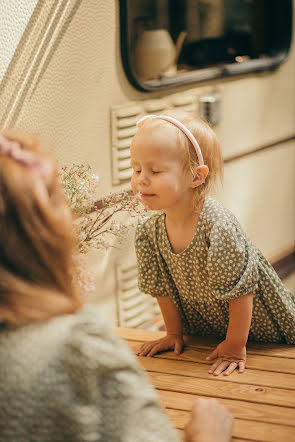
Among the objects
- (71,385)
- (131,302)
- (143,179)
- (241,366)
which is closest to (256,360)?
(241,366)

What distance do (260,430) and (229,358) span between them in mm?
402

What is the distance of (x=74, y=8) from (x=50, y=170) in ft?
4.77

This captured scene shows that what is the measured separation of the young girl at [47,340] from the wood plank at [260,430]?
54cm

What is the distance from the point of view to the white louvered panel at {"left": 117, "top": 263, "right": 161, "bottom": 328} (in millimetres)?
2781

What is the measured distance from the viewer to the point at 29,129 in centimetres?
220

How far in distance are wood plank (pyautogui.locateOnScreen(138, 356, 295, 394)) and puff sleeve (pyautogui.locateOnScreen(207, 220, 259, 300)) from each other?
251 mm

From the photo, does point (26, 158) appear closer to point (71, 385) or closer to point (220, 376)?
point (71, 385)

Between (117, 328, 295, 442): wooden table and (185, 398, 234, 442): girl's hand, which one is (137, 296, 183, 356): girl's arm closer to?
(117, 328, 295, 442): wooden table

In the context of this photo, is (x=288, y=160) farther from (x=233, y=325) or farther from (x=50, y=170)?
(x=50, y=170)

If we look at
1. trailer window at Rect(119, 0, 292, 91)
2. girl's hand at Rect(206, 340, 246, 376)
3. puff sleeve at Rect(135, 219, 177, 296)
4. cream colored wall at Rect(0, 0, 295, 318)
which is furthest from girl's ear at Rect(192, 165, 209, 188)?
trailer window at Rect(119, 0, 292, 91)

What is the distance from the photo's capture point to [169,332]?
212 cm

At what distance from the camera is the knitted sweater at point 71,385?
38.6 inches

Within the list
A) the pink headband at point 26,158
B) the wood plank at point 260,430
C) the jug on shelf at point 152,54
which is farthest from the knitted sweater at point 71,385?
the jug on shelf at point 152,54

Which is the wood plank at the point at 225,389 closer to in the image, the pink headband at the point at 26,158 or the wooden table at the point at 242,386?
the wooden table at the point at 242,386
